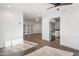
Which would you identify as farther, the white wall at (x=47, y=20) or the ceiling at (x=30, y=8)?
the white wall at (x=47, y=20)

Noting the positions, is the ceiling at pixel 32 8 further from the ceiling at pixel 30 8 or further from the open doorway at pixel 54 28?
the open doorway at pixel 54 28

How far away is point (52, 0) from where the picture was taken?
1.57 m

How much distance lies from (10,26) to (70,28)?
5.50ft

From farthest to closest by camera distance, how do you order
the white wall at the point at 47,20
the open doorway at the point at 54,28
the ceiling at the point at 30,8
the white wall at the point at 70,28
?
the open doorway at the point at 54,28, the white wall at the point at 47,20, the white wall at the point at 70,28, the ceiling at the point at 30,8

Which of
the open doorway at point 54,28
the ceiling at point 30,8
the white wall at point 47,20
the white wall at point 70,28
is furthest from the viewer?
the open doorway at point 54,28

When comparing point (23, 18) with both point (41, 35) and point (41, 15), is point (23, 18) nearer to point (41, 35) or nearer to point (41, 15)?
point (41, 15)

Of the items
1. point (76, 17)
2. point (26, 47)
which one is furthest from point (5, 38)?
point (76, 17)

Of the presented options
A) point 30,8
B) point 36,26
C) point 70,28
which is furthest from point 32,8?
point 70,28

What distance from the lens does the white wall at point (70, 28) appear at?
1.82 metres

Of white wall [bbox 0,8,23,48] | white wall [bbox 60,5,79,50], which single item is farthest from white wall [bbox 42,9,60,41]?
white wall [bbox 0,8,23,48]

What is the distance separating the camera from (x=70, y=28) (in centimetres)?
205

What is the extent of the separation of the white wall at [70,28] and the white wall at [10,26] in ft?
4.04

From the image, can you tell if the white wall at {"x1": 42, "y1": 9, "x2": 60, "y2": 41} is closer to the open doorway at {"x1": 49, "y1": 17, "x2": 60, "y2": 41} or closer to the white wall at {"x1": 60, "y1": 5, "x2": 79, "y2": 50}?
the open doorway at {"x1": 49, "y1": 17, "x2": 60, "y2": 41}

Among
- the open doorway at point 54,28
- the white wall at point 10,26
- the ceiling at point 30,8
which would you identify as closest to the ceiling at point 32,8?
the ceiling at point 30,8
